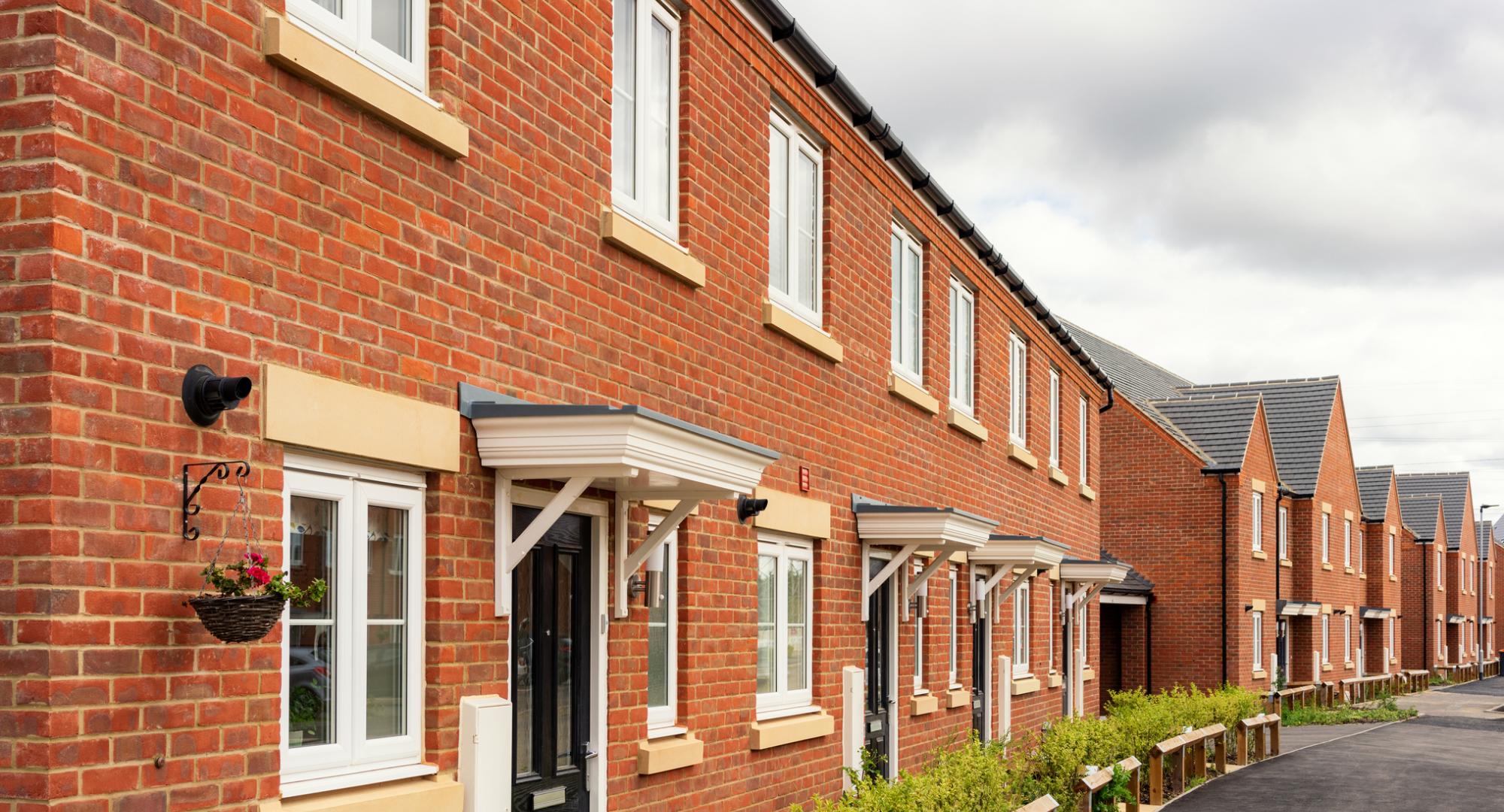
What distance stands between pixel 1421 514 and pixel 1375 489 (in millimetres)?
12520

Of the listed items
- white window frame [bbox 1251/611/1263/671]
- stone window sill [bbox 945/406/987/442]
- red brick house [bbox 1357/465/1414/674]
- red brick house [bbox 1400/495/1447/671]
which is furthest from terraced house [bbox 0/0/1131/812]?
red brick house [bbox 1400/495/1447/671]

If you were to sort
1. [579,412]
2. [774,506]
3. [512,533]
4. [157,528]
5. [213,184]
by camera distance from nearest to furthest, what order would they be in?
[157,528], [213,184], [579,412], [512,533], [774,506]

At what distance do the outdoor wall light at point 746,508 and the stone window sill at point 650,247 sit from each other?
4.93 ft

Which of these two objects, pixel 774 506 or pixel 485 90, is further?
pixel 774 506

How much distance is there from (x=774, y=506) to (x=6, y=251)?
20.8 feet

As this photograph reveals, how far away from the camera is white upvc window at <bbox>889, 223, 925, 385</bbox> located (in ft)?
44.3

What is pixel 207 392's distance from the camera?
4.80m

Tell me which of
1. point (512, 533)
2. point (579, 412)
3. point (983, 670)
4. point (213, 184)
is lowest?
point (983, 670)

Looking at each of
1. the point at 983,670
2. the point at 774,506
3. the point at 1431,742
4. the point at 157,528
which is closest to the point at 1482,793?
the point at 983,670

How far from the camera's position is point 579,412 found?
21.4 feet

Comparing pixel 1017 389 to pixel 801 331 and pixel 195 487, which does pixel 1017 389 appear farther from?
pixel 195 487

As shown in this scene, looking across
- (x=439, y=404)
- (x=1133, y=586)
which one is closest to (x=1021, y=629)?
(x=1133, y=586)

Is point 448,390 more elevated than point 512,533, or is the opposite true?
point 448,390

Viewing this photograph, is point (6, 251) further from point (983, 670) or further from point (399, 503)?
point (983, 670)
